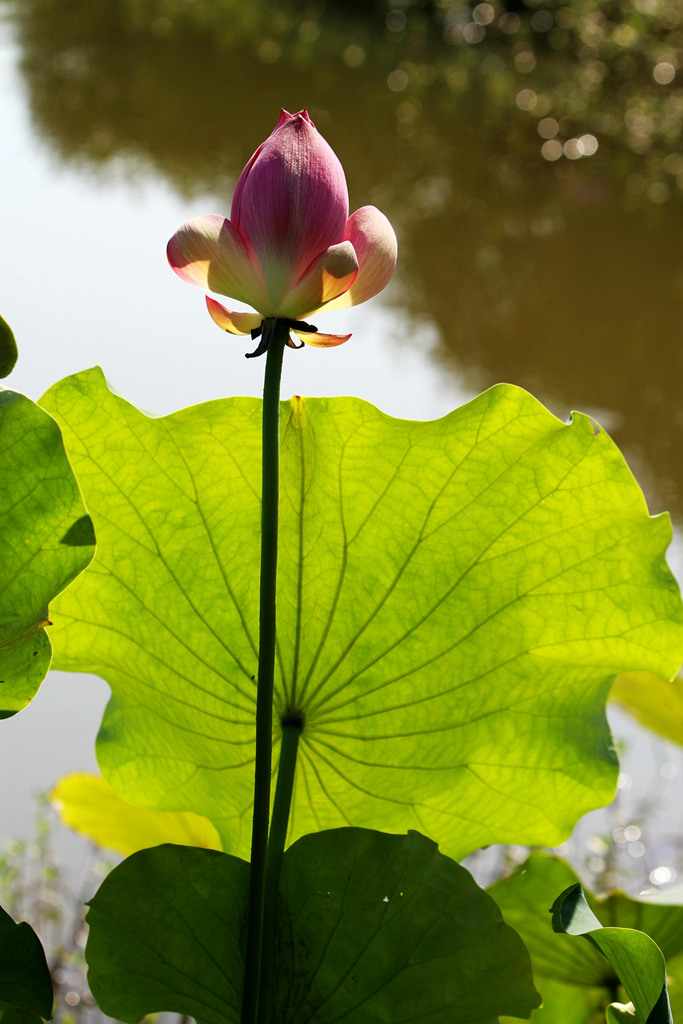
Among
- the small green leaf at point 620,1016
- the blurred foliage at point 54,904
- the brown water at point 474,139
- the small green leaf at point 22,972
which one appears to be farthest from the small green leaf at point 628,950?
the brown water at point 474,139

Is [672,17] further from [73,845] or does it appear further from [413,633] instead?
[413,633]

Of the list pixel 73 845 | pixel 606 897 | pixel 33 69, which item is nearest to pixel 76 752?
pixel 73 845

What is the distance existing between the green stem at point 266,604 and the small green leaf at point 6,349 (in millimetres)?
58

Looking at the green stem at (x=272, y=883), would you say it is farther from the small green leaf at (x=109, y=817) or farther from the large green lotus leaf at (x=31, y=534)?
the small green leaf at (x=109, y=817)

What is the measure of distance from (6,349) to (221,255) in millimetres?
54

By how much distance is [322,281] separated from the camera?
0.22 m

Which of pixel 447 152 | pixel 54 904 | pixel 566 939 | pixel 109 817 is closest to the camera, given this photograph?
pixel 566 939

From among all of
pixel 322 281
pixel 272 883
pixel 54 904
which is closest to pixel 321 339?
pixel 322 281

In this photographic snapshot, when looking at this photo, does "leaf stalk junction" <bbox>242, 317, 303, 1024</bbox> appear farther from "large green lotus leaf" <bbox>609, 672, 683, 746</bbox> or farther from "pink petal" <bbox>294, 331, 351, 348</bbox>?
"large green lotus leaf" <bbox>609, 672, 683, 746</bbox>

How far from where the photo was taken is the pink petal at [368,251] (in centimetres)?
23

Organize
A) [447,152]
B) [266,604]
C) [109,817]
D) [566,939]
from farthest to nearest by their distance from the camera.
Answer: [447,152] → [109,817] → [566,939] → [266,604]

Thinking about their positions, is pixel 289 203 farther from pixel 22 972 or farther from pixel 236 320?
pixel 22 972

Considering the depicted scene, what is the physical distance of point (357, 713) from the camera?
30 centimetres

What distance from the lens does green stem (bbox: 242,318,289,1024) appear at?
0.20 meters
